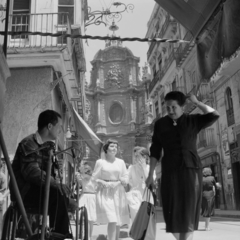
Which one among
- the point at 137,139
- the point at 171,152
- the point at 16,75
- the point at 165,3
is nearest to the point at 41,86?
the point at 16,75

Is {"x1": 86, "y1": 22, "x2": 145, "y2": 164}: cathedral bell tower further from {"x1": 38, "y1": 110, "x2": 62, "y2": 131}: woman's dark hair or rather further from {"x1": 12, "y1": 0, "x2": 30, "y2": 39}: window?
{"x1": 38, "y1": 110, "x2": 62, "y2": 131}: woman's dark hair

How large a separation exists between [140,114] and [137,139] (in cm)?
445

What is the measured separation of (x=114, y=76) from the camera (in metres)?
56.7

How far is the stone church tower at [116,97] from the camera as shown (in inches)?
2114

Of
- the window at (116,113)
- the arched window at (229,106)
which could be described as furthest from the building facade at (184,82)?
the window at (116,113)

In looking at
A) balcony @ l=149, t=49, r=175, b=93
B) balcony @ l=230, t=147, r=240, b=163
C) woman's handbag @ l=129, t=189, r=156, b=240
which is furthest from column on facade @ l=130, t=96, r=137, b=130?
woman's handbag @ l=129, t=189, r=156, b=240

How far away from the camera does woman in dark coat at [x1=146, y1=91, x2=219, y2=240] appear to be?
12.3ft

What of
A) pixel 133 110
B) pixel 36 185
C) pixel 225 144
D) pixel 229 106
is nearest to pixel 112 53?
pixel 133 110

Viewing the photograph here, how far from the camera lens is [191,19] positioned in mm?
4488

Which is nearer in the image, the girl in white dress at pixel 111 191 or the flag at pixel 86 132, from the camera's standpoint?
the girl in white dress at pixel 111 191

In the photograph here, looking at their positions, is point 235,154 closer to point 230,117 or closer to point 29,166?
point 230,117

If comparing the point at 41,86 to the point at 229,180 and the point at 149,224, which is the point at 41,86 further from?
the point at 229,180

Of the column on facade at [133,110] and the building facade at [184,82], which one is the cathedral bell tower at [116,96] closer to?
the column on facade at [133,110]

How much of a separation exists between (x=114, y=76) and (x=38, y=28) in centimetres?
4533
